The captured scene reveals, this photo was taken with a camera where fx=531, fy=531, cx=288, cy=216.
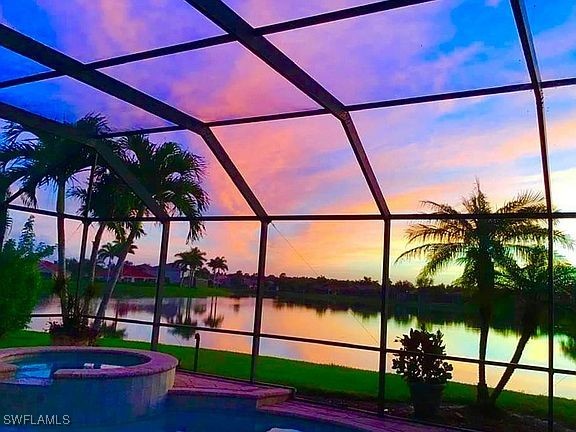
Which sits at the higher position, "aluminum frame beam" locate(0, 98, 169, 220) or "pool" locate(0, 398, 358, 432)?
"aluminum frame beam" locate(0, 98, 169, 220)

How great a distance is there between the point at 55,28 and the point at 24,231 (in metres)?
4.59

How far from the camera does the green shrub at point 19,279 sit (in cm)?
791

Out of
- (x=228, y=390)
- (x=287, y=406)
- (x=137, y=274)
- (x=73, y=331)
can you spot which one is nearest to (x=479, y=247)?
(x=287, y=406)

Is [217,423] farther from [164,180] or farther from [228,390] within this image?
[164,180]

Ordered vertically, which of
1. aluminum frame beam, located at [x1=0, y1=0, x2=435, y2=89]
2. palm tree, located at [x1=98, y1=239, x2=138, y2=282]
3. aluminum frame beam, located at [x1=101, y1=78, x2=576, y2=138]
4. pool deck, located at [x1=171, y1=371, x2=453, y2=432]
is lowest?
pool deck, located at [x1=171, y1=371, x2=453, y2=432]

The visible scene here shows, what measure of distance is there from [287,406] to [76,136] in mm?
4445

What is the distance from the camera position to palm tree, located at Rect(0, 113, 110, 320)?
24.3 ft

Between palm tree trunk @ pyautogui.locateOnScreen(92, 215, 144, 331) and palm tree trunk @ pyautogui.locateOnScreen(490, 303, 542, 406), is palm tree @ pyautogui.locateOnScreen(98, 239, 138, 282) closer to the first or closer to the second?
palm tree trunk @ pyautogui.locateOnScreen(92, 215, 144, 331)

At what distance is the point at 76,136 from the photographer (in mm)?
7129

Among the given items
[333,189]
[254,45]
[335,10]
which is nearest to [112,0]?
[254,45]

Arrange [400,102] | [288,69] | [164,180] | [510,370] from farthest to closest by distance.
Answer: [164,180] < [510,370] < [400,102] < [288,69]

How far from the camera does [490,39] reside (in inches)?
163

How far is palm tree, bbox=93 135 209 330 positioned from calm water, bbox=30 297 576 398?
1.14 metres

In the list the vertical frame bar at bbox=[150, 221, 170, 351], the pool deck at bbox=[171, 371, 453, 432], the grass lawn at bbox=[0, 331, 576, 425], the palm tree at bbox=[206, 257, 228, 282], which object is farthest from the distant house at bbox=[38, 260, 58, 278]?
the pool deck at bbox=[171, 371, 453, 432]
